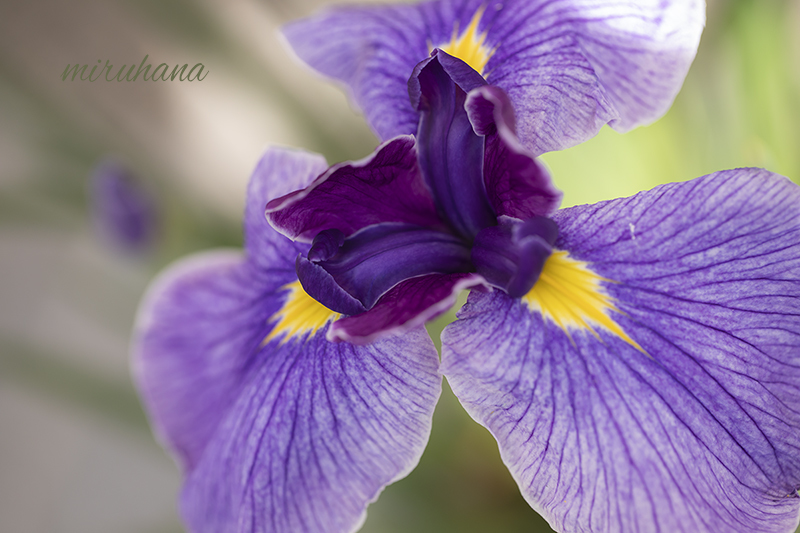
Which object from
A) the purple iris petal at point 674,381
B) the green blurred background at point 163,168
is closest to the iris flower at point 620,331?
the purple iris petal at point 674,381

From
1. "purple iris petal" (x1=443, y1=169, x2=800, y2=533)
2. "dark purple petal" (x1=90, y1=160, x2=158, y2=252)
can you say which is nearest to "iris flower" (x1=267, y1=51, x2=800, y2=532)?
"purple iris petal" (x1=443, y1=169, x2=800, y2=533)

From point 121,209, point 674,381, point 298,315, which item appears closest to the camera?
point 674,381

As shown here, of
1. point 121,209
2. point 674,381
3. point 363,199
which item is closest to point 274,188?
point 363,199

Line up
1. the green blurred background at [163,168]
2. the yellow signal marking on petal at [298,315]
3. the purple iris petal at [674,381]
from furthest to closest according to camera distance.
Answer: the green blurred background at [163,168], the yellow signal marking on petal at [298,315], the purple iris petal at [674,381]

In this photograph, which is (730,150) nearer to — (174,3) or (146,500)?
(174,3)

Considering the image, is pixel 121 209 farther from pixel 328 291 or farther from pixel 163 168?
pixel 328 291

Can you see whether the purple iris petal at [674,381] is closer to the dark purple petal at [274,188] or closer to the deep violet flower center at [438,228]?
the deep violet flower center at [438,228]

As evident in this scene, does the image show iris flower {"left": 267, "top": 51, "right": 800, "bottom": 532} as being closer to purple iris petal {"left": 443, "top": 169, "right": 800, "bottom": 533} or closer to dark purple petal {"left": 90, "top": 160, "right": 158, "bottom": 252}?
purple iris petal {"left": 443, "top": 169, "right": 800, "bottom": 533}
